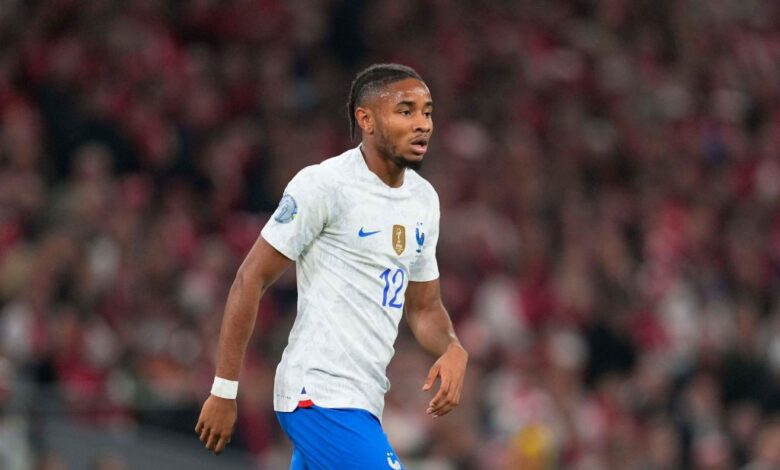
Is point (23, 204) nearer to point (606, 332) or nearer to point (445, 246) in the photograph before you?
point (445, 246)

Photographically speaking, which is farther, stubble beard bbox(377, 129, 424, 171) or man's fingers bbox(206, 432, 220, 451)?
stubble beard bbox(377, 129, 424, 171)

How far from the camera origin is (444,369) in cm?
462

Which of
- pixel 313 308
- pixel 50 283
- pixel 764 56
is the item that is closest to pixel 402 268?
pixel 313 308

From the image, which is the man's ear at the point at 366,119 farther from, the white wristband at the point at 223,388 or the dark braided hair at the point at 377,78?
the white wristband at the point at 223,388

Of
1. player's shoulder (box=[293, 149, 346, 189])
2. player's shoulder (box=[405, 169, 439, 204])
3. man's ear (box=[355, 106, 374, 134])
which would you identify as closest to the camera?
player's shoulder (box=[293, 149, 346, 189])

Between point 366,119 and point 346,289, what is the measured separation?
55 centimetres

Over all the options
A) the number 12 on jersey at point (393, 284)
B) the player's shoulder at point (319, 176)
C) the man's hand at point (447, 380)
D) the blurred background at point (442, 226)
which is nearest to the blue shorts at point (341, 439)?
the man's hand at point (447, 380)

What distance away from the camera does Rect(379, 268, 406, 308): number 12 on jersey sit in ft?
15.4

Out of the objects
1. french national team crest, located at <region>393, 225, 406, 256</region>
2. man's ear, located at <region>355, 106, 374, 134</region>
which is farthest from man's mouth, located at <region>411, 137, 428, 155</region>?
french national team crest, located at <region>393, 225, 406, 256</region>

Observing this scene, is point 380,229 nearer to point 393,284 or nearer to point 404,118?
point 393,284

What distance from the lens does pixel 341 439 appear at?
14.8 ft

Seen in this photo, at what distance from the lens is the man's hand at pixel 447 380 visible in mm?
4512

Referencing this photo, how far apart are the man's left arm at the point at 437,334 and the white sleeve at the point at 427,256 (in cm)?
3

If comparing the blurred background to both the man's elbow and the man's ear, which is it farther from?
the man's ear
